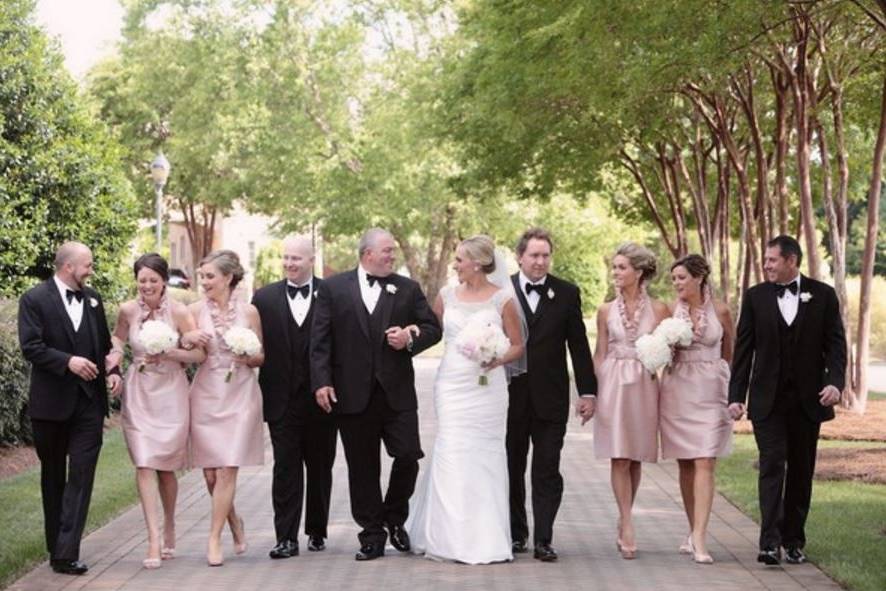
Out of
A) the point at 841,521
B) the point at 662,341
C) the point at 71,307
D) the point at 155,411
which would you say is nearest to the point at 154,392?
the point at 155,411

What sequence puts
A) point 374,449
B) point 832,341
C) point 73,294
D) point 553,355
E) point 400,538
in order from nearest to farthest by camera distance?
point 73,294 < point 832,341 < point 553,355 < point 374,449 < point 400,538

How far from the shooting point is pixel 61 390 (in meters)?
11.3

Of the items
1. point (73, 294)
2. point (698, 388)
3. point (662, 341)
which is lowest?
point (698, 388)

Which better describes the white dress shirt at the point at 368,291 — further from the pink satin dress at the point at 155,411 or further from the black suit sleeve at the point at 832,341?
the black suit sleeve at the point at 832,341

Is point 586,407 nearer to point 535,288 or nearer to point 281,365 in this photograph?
point 535,288

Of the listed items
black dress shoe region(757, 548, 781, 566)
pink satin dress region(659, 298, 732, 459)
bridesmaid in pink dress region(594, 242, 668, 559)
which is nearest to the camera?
black dress shoe region(757, 548, 781, 566)

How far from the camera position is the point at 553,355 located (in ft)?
39.6

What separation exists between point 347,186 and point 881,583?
46.8 meters

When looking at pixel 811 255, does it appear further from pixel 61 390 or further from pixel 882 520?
pixel 61 390

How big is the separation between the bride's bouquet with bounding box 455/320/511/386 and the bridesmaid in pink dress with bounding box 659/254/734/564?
1.17m

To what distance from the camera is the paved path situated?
10.7 m

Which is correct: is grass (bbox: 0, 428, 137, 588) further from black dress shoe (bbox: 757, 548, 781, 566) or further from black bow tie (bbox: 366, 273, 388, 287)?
black dress shoe (bbox: 757, 548, 781, 566)

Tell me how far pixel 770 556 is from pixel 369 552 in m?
2.56

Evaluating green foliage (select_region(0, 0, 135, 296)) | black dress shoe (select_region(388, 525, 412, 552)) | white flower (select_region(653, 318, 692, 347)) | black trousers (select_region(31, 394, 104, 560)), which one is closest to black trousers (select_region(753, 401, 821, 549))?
white flower (select_region(653, 318, 692, 347))
